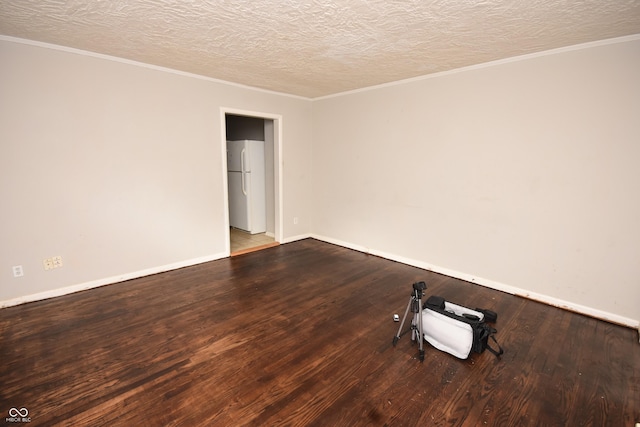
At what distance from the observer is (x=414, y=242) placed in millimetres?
4027

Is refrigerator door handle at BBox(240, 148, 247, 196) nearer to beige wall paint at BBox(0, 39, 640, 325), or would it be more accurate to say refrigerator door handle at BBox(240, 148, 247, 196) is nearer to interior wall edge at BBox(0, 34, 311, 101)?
beige wall paint at BBox(0, 39, 640, 325)

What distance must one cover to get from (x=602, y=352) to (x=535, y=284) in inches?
35.2

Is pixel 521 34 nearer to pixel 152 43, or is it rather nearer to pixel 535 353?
pixel 535 353

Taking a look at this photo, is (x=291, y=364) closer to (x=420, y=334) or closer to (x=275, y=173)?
(x=420, y=334)

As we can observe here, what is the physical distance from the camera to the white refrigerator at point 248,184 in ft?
17.4

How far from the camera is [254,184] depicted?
542 cm

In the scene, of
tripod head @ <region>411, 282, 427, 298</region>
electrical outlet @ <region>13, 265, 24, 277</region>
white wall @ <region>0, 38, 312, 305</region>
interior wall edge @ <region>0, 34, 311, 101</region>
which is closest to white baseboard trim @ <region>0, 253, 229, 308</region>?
white wall @ <region>0, 38, 312, 305</region>

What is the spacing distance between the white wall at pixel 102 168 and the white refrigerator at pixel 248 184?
3.73 ft

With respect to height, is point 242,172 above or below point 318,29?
below

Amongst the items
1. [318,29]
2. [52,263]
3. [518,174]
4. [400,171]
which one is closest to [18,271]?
[52,263]

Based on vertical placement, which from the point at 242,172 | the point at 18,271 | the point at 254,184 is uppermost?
the point at 242,172

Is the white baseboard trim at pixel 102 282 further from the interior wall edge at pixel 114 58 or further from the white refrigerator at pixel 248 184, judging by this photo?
the interior wall edge at pixel 114 58

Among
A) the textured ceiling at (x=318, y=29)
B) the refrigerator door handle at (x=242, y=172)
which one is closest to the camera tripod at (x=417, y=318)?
the textured ceiling at (x=318, y=29)

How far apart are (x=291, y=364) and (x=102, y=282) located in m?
2.60
